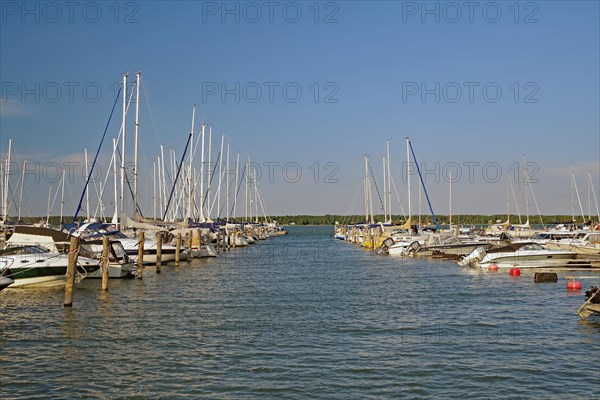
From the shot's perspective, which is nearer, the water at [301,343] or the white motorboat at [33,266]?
the water at [301,343]

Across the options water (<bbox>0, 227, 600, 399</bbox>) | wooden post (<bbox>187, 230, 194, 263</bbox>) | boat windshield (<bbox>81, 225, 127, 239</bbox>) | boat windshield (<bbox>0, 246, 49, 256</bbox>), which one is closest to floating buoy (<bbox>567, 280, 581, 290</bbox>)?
water (<bbox>0, 227, 600, 399</bbox>)

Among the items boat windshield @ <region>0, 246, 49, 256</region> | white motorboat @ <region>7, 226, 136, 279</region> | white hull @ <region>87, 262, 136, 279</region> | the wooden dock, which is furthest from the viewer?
white hull @ <region>87, 262, 136, 279</region>

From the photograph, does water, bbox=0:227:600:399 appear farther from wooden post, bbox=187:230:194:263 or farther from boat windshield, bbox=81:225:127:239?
wooden post, bbox=187:230:194:263

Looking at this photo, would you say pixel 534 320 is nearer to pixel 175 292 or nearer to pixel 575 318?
pixel 575 318

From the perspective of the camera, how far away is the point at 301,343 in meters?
19.8

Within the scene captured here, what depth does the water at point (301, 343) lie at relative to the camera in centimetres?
1518

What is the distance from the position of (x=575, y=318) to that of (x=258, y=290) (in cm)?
1631

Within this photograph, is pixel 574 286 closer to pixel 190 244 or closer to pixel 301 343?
pixel 301 343

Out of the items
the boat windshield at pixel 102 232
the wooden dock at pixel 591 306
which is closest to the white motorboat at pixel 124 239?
the boat windshield at pixel 102 232

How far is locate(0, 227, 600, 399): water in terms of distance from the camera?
49.8 feet

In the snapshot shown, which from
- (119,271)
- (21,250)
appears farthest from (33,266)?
(119,271)

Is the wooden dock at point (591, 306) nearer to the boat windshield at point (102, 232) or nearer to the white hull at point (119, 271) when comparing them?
the white hull at point (119, 271)

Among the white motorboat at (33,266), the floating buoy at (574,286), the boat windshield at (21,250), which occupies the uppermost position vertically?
the boat windshield at (21,250)

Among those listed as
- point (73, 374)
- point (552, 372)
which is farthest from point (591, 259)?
point (73, 374)
